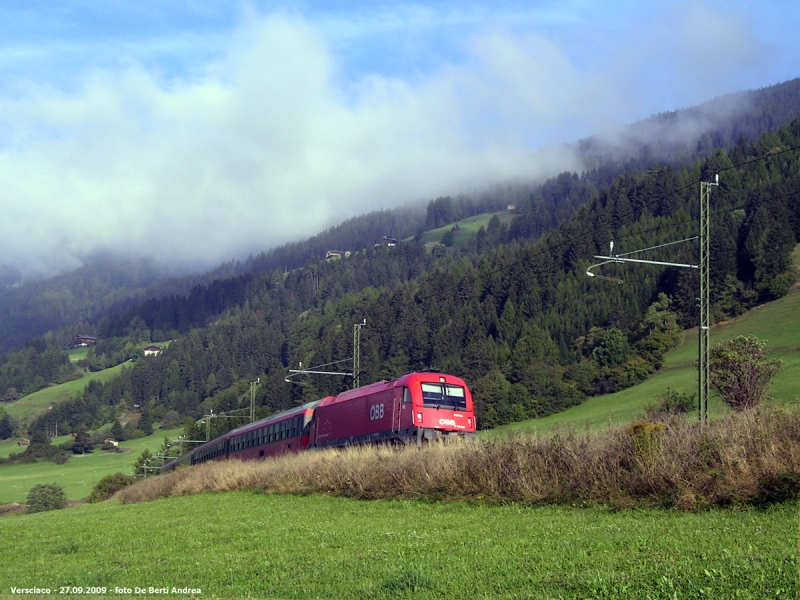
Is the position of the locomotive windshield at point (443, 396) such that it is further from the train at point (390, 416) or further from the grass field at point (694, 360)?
the grass field at point (694, 360)

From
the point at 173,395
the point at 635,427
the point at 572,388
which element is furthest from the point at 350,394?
the point at 173,395

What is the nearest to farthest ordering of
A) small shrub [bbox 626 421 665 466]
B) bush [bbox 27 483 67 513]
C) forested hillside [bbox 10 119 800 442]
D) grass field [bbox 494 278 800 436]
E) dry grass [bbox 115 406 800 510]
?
dry grass [bbox 115 406 800 510] → small shrub [bbox 626 421 665 466] → grass field [bbox 494 278 800 436] → bush [bbox 27 483 67 513] → forested hillside [bbox 10 119 800 442]

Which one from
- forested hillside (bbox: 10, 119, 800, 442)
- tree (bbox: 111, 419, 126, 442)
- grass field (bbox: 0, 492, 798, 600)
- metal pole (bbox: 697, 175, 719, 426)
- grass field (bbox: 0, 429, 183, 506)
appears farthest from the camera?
tree (bbox: 111, 419, 126, 442)

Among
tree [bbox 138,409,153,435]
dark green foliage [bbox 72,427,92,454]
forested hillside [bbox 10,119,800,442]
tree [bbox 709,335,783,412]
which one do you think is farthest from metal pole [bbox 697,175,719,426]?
tree [bbox 138,409,153,435]

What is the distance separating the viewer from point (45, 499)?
291ft

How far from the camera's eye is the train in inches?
1262

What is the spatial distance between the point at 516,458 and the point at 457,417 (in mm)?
16126

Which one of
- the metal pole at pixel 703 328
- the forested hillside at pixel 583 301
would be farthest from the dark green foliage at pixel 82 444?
the metal pole at pixel 703 328

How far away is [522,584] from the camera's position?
372 inches

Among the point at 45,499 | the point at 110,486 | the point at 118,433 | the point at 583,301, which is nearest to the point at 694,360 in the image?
the point at 583,301

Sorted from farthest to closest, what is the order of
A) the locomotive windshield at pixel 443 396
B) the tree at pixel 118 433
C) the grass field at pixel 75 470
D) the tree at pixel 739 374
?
the tree at pixel 118 433 → the grass field at pixel 75 470 → the tree at pixel 739 374 → the locomotive windshield at pixel 443 396

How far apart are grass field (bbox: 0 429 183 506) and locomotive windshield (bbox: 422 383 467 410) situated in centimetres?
8084

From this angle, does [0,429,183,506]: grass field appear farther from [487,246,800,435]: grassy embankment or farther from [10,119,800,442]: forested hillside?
[487,246,800,435]: grassy embankment

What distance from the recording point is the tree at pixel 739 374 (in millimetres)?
41125
